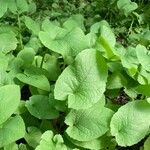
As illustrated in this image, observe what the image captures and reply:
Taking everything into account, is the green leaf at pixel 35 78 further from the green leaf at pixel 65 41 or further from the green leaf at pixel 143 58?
the green leaf at pixel 143 58

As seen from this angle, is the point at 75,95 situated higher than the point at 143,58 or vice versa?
the point at 143,58

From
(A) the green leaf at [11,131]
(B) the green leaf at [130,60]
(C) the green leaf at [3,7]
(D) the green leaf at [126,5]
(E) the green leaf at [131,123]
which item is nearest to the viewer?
(A) the green leaf at [11,131]

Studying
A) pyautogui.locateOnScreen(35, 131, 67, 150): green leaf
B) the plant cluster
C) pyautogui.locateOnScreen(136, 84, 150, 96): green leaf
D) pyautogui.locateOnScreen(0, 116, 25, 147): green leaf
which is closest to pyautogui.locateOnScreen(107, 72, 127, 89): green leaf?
the plant cluster

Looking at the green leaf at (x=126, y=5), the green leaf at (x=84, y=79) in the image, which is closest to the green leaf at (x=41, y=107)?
the green leaf at (x=84, y=79)

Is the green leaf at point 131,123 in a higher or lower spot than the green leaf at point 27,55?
lower

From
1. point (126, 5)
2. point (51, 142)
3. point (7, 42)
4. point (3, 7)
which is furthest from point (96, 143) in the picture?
point (126, 5)

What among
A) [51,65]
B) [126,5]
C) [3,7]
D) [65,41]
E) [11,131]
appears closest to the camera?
[11,131]

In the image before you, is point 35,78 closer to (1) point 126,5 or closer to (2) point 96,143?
(2) point 96,143
